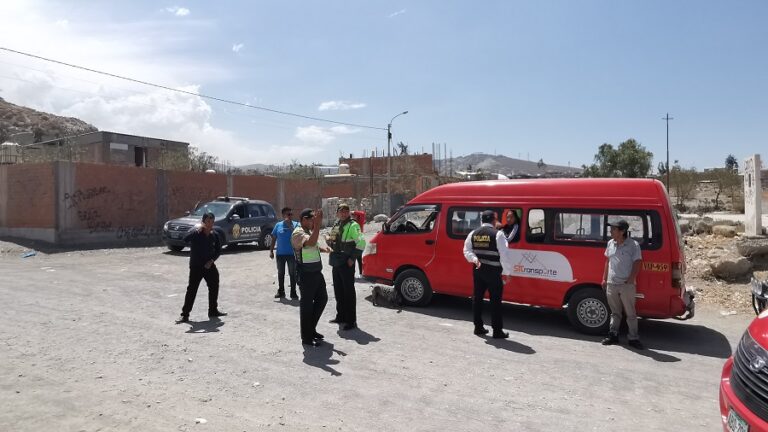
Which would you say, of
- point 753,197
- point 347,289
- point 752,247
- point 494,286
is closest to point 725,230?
point 753,197

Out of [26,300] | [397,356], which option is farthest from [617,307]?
[26,300]

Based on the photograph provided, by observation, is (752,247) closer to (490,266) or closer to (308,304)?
(490,266)

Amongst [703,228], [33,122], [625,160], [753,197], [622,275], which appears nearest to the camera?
[622,275]

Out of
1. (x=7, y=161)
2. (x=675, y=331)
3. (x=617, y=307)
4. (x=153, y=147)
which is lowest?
(x=675, y=331)

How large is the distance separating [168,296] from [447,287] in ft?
16.4

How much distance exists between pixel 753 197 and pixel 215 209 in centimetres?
1562

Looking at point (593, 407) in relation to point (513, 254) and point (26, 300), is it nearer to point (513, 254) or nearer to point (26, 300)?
point (513, 254)

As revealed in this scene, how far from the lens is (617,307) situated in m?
6.79

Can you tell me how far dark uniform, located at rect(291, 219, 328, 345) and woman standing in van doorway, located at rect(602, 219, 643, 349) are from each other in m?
3.75

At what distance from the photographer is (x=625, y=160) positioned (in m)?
48.0

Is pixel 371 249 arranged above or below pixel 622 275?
above

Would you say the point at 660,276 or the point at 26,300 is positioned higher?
the point at 660,276

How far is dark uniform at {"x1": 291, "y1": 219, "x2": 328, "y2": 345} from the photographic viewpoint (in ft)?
20.9

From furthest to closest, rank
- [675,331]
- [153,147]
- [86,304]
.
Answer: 1. [153,147]
2. [86,304]
3. [675,331]
